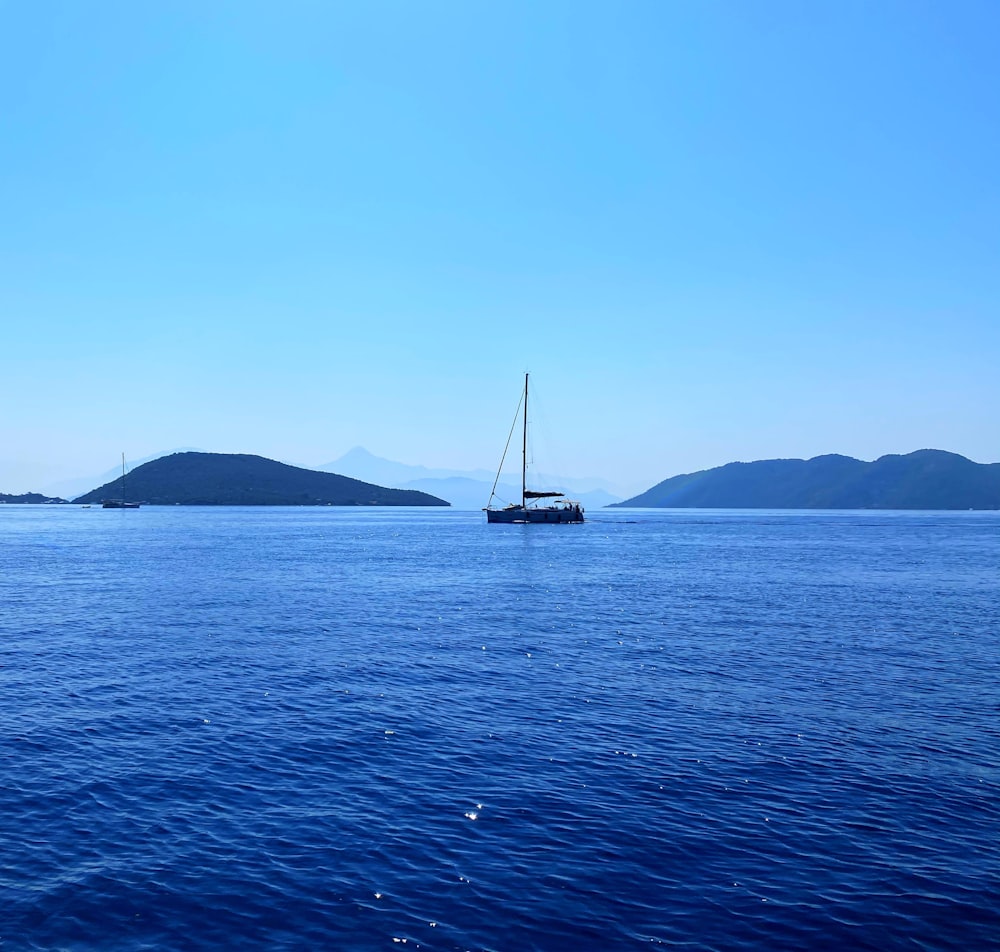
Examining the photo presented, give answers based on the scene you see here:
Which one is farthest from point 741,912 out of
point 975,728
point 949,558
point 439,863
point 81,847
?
point 949,558

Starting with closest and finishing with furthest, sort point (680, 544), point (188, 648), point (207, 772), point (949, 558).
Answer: point (207, 772), point (188, 648), point (949, 558), point (680, 544)

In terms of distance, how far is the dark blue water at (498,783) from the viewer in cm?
1488

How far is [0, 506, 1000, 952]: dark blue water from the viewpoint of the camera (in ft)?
48.8

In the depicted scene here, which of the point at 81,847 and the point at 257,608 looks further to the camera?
the point at 257,608

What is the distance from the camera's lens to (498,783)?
21.7 metres

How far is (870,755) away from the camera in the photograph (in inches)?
962

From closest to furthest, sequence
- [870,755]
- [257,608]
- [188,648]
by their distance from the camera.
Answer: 1. [870,755]
2. [188,648]
3. [257,608]

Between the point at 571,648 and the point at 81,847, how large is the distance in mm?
→ 29041

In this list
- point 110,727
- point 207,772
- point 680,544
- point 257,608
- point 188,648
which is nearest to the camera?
point 207,772

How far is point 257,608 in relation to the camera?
5794cm

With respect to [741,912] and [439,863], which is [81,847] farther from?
[741,912]

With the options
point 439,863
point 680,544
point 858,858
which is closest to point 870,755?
point 858,858

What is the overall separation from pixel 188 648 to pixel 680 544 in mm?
115134

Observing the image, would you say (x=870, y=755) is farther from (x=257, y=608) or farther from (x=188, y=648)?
(x=257, y=608)
